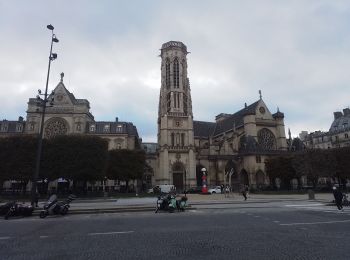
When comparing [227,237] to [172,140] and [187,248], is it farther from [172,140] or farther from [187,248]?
[172,140]

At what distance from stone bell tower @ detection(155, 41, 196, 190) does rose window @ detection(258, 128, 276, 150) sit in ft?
63.3

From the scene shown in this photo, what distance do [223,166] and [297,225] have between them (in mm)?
65138

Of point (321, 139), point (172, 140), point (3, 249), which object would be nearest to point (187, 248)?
point (3, 249)

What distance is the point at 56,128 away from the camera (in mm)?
72188

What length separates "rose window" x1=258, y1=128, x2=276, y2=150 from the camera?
261 feet

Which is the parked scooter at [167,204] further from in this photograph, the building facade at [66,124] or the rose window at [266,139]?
the rose window at [266,139]

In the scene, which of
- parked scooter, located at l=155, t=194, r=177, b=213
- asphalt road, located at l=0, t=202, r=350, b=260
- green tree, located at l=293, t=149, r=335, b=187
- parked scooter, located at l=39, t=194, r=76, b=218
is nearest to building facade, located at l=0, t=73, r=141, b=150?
green tree, located at l=293, t=149, r=335, b=187

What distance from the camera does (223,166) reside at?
7700 centimetres

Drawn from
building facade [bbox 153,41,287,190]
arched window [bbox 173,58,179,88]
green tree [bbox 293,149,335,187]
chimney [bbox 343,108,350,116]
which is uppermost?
arched window [bbox 173,58,179,88]

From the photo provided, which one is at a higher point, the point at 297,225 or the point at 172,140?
the point at 172,140

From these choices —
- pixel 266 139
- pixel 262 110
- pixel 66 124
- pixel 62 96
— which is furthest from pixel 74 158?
pixel 262 110

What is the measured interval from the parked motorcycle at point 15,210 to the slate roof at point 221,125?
6738cm

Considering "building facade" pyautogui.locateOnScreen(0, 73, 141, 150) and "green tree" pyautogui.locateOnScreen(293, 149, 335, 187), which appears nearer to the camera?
"green tree" pyautogui.locateOnScreen(293, 149, 335, 187)

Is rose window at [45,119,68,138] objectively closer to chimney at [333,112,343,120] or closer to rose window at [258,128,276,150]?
rose window at [258,128,276,150]
